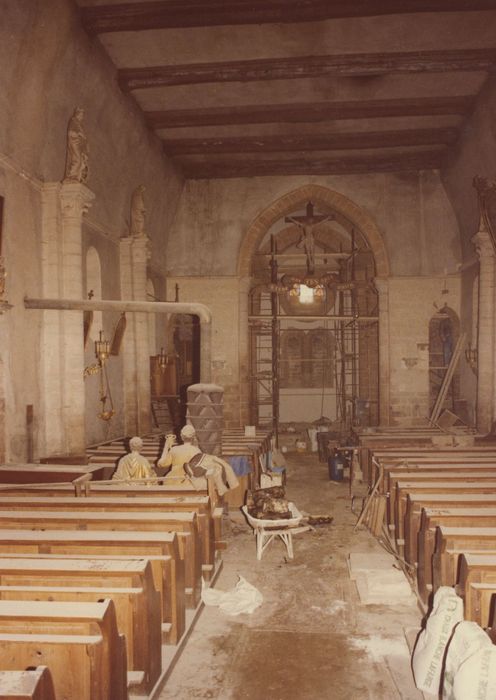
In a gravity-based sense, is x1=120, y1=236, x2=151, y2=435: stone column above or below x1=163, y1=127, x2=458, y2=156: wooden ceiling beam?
below

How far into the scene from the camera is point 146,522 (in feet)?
17.2

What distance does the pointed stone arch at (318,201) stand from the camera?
17.7 meters

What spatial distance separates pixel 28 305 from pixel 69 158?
9.37 feet

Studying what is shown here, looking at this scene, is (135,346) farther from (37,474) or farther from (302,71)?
(302,71)

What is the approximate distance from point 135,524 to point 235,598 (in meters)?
1.53

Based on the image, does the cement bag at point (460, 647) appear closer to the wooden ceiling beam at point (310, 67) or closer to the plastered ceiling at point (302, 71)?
the plastered ceiling at point (302, 71)

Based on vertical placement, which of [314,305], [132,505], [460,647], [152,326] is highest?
[314,305]

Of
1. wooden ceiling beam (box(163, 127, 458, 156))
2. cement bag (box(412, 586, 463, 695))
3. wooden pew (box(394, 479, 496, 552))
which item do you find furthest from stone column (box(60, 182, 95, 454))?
cement bag (box(412, 586, 463, 695))

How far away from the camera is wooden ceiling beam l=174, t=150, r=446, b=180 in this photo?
16.8 metres

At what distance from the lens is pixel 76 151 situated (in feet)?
33.2

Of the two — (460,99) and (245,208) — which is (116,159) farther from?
Result: (460,99)

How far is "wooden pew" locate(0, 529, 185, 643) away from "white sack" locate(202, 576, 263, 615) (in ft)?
3.54

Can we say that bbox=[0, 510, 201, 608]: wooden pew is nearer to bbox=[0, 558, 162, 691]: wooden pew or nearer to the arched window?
bbox=[0, 558, 162, 691]: wooden pew

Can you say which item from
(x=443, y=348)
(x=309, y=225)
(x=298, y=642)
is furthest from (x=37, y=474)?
(x=443, y=348)
